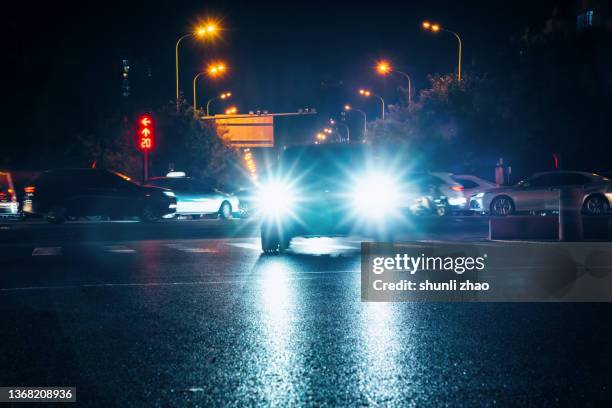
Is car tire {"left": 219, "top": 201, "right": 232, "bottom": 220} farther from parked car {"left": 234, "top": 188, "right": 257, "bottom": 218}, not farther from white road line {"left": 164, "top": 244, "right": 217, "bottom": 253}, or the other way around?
white road line {"left": 164, "top": 244, "right": 217, "bottom": 253}

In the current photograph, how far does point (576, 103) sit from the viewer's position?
143 ft

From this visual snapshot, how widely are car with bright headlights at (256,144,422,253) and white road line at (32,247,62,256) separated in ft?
13.9

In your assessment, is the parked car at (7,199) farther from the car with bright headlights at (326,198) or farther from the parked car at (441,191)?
the car with bright headlights at (326,198)

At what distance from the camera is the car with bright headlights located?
53.4 feet

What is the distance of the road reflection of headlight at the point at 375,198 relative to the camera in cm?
1642

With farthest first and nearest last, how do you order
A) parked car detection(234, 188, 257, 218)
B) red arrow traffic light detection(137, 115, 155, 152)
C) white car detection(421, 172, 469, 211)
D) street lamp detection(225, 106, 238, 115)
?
street lamp detection(225, 106, 238, 115) < red arrow traffic light detection(137, 115, 155, 152) < parked car detection(234, 188, 257, 218) < white car detection(421, 172, 469, 211)

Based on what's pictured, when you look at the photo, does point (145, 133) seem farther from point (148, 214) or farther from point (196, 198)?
point (148, 214)

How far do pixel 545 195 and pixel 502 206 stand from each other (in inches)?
67.3

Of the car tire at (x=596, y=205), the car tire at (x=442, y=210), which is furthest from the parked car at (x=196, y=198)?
the car tire at (x=596, y=205)

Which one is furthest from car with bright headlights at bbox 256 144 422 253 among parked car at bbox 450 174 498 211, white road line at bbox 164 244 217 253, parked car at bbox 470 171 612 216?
parked car at bbox 450 174 498 211

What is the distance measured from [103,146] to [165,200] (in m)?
17.0

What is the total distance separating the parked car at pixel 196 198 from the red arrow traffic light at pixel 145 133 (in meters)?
5.76

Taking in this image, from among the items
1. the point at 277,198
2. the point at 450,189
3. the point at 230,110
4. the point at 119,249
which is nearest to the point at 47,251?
the point at 119,249

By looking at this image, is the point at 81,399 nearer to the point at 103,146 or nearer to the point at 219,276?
the point at 219,276
